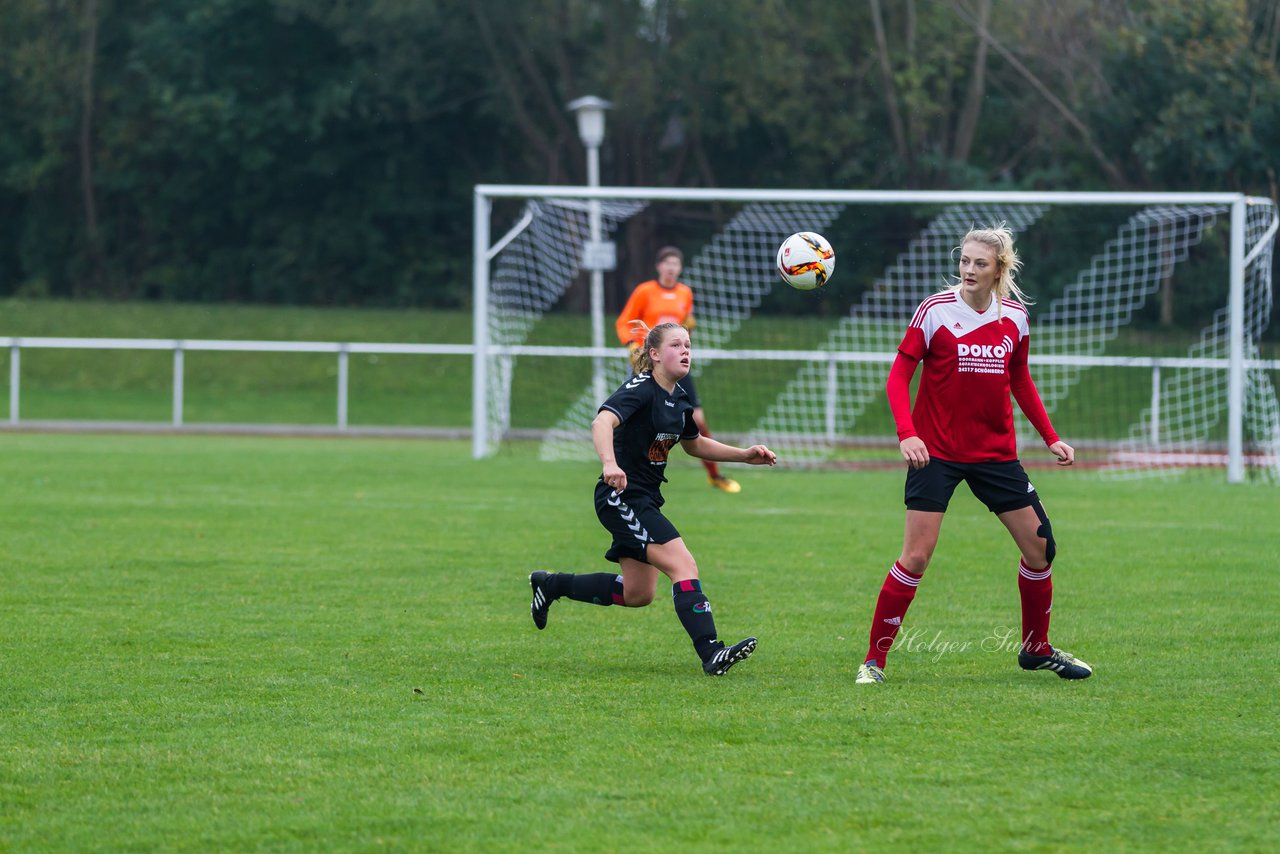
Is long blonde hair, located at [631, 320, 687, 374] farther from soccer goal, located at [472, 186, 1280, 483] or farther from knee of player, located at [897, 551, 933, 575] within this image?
soccer goal, located at [472, 186, 1280, 483]

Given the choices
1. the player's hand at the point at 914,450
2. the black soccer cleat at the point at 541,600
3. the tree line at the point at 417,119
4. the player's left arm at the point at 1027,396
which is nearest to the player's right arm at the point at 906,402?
the player's hand at the point at 914,450

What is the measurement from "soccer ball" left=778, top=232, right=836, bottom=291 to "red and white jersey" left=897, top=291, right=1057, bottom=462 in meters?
1.16

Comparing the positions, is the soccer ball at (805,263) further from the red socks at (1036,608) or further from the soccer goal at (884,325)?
the soccer goal at (884,325)

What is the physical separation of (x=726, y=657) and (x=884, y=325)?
20.2m

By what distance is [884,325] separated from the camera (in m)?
26.0

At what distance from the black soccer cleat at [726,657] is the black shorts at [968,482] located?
33.0 inches

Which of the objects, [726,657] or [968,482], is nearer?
[968,482]

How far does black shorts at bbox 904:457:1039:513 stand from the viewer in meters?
6.26

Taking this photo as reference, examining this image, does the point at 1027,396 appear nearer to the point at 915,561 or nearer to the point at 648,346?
the point at 915,561

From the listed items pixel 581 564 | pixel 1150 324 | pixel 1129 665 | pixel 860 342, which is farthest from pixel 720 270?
pixel 1129 665

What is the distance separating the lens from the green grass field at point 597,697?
440 cm

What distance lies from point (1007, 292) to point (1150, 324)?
21.5 m

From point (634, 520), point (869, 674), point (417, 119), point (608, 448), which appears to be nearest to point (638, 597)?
point (634, 520)

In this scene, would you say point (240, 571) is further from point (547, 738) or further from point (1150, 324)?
point (1150, 324)
